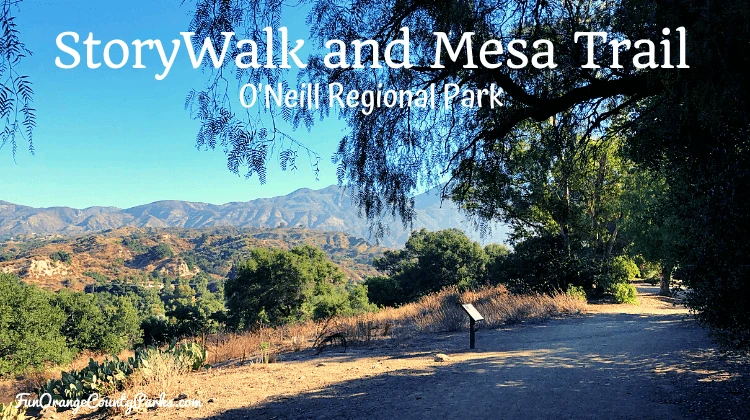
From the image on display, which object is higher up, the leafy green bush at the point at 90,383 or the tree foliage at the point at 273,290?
the leafy green bush at the point at 90,383

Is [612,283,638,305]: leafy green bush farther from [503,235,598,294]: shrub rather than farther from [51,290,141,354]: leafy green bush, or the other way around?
[51,290,141,354]: leafy green bush

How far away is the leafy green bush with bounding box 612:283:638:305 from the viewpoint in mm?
18047

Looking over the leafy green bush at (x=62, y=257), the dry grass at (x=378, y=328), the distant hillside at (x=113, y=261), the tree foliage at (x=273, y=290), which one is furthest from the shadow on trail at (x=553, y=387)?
the leafy green bush at (x=62, y=257)

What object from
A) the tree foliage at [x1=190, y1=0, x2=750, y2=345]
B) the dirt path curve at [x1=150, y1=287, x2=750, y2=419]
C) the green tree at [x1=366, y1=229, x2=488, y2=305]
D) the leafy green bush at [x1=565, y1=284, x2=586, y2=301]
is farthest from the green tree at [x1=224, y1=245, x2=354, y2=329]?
the tree foliage at [x1=190, y1=0, x2=750, y2=345]

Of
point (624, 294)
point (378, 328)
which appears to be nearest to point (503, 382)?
point (378, 328)

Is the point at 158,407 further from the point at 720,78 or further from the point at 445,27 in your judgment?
the point at 720,78

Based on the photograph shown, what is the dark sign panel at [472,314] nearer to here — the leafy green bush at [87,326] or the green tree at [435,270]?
the green tree at [435,270]

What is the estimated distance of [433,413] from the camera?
16.0 ft

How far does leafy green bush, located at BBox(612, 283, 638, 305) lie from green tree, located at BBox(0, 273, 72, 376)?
32906mm

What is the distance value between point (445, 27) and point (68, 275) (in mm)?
147107

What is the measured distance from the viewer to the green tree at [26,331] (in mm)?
26547

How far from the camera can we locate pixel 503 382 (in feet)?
20.0

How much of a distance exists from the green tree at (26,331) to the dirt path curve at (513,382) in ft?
89.2

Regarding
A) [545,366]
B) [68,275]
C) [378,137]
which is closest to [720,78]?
[378,137]
